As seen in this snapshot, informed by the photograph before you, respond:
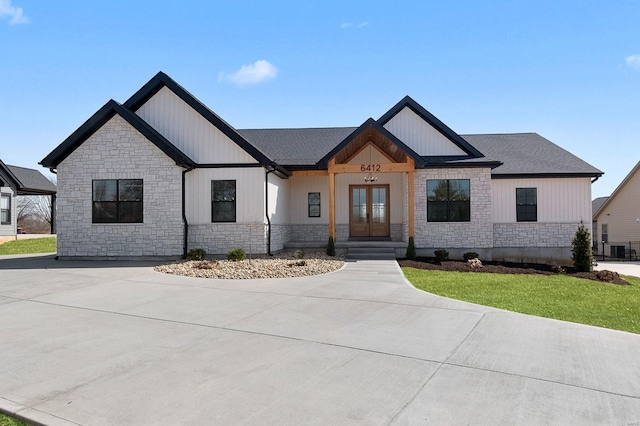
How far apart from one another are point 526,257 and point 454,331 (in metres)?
13.7

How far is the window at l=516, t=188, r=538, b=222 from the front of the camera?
61.5 feet

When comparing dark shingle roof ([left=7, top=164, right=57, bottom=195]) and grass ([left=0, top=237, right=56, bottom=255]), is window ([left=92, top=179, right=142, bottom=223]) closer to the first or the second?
grass ([left=0, top=237, right=56, bottom=255])

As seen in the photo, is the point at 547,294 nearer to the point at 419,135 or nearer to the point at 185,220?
the point at 419,135

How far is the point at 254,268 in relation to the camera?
507 inches

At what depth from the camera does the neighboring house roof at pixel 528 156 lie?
1857 cm

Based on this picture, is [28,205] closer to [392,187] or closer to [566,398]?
[392,187]

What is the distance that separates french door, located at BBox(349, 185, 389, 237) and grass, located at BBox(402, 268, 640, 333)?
583cm

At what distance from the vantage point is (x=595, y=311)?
815cm

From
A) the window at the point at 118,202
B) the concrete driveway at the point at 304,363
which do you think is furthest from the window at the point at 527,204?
the window at the point at 118,202

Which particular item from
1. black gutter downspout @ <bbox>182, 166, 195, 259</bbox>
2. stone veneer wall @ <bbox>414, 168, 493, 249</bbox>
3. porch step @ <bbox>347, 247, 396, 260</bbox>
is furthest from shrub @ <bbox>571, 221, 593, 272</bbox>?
black gutter downspout @ <bbox>182, 166, 195, 259</bbox>

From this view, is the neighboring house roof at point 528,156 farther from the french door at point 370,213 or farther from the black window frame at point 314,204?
the black window frame at point 314,204

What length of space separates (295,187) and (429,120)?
250 inches

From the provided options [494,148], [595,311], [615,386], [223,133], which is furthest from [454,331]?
[494,148]

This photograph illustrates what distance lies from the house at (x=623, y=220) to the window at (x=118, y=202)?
27480 millimetres
